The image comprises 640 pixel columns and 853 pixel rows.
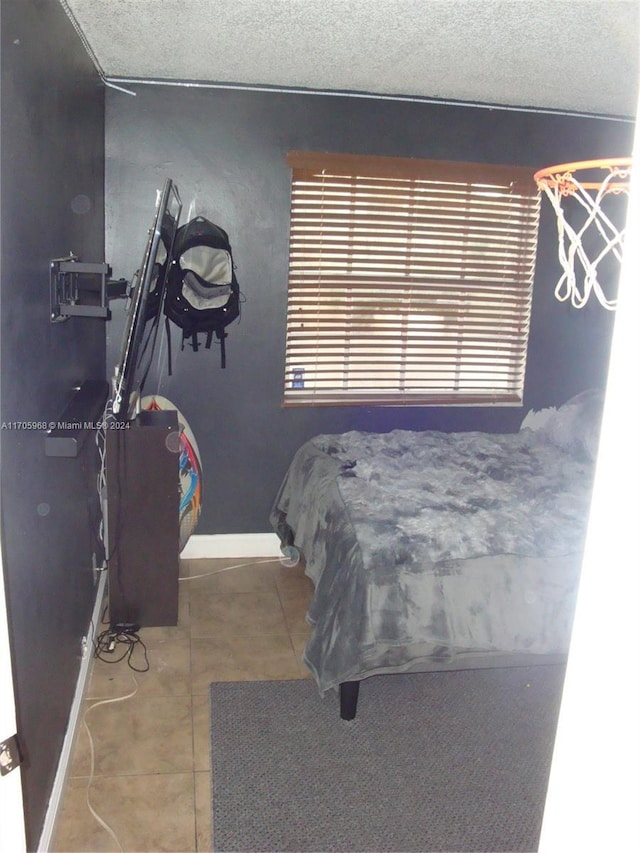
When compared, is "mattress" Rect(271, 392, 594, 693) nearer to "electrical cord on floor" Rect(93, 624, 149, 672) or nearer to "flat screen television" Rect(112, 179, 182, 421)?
"electrical cord on floor" Rect(93, 624, 149, 672)

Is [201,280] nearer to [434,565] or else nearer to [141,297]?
[141,297]

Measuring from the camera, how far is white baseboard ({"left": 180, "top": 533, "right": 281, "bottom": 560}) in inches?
161

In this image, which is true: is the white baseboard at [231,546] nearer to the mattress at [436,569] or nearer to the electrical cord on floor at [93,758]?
the mattress at [436,569]

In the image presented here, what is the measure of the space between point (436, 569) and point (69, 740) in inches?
55.0

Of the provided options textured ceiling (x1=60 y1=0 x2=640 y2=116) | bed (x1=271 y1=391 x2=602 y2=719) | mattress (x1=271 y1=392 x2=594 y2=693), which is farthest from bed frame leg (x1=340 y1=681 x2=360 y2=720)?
textured ceiling (x1=60 y1=0 x2=640 y2=116)

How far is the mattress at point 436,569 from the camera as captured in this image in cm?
247

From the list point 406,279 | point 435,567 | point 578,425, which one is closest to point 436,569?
point 435,567

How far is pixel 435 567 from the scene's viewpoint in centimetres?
254

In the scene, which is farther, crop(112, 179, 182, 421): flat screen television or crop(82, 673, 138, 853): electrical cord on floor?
crop(112, 179, 182, 421): flat screen television

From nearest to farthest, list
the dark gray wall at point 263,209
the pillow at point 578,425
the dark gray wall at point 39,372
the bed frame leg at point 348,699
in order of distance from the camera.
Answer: the dark gray wall at point 39,372 < the bed frame leg at point 348,699 < the dark gray wall at point 263,209 < the pillow at point 578,425

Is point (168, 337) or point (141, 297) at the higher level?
point (141, 297)

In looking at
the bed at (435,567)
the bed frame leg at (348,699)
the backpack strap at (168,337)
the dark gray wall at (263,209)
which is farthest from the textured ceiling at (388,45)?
the bed frame leg at (348,699)

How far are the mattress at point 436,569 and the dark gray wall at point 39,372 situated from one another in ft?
3.11

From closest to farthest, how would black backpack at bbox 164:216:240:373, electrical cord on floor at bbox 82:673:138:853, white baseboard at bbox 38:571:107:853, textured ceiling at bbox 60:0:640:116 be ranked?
1. white baseboard at bbox 38:571:107:853
2. electrical cord on floor at bbox 82:673:138:853
3. textured ceiling at bbox 60:0:640:116
4. black backpack at bbox 164:216:240:373
